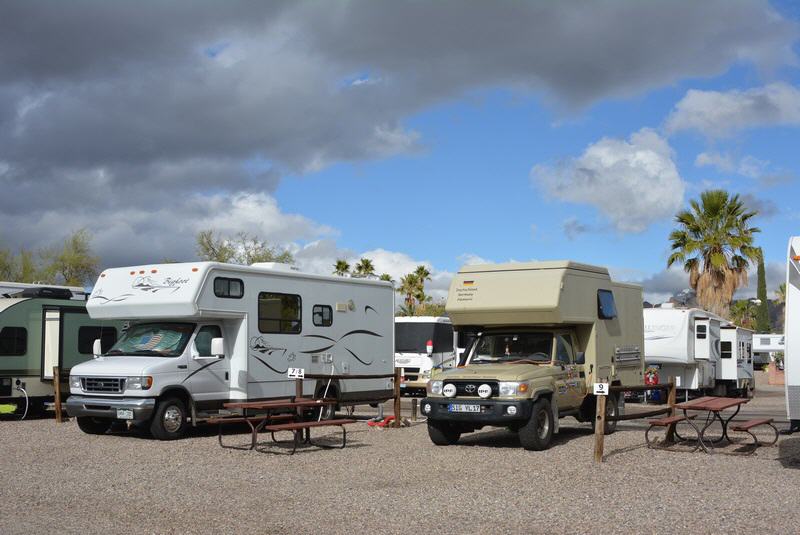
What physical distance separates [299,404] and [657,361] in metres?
14.2

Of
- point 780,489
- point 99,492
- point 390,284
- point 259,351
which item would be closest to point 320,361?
point 259,351

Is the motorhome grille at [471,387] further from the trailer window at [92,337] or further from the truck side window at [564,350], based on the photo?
the trailer window at [92,337]

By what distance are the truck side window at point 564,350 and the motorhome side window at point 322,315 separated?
504 centimetres

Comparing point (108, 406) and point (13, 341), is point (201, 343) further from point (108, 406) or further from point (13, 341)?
point (13, 341)

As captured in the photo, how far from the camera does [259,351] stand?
52.8 feet

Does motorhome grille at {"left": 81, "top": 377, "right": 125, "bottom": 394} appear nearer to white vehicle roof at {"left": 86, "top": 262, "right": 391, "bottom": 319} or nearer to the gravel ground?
the gravel ground

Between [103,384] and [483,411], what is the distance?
20.6 feet

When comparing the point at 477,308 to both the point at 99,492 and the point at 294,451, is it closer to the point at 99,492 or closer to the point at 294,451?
the point at 294,451

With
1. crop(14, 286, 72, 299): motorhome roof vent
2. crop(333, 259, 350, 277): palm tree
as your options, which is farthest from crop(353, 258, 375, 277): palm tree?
crop(14, 286, 72, 299): motorhome roof vent

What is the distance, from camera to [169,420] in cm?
1480

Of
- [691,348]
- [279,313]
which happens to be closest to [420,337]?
[691,348]

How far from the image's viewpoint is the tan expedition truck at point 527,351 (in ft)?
43.0

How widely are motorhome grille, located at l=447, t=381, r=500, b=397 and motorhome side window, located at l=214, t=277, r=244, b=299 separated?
439 centimetres

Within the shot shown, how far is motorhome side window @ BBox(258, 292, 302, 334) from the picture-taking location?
1620cm
